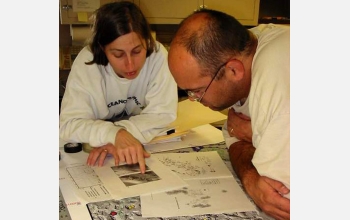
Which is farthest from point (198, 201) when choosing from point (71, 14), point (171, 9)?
point (171, 9)

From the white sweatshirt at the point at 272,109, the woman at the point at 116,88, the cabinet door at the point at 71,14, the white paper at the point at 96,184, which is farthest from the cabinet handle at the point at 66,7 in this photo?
the white sweatshirt at the point at 272,109

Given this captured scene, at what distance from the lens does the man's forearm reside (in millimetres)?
930

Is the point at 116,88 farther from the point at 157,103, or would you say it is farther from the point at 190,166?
the point at 190,166

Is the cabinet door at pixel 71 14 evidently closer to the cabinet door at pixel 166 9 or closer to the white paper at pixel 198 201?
the cabinet door at pixel 166 9

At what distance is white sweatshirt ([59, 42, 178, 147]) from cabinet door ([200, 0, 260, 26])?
5.74 feet

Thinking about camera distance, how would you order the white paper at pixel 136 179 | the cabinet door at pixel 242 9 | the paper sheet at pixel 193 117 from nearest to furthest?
the white paper at pixel 136 179 < the paper sheet at pixel 193 117 < the cabinet door at pixel 242 9

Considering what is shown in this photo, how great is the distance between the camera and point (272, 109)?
0.73 m

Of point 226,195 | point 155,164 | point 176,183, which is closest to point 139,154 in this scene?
point 155,164

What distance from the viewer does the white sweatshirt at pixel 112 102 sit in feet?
4.02

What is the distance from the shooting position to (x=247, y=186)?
914 mm

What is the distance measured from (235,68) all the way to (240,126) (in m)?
0.30

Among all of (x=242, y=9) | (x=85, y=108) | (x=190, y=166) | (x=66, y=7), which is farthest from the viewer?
(x=242, y=9)

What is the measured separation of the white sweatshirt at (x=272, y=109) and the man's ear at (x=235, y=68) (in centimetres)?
10

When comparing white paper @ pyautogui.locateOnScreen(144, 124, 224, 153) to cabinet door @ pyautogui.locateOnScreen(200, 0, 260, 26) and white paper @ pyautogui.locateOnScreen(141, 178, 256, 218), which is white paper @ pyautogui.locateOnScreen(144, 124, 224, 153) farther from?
cabinet door @ pyautogui.locateOnScreen(200, 0, 260, 26)
